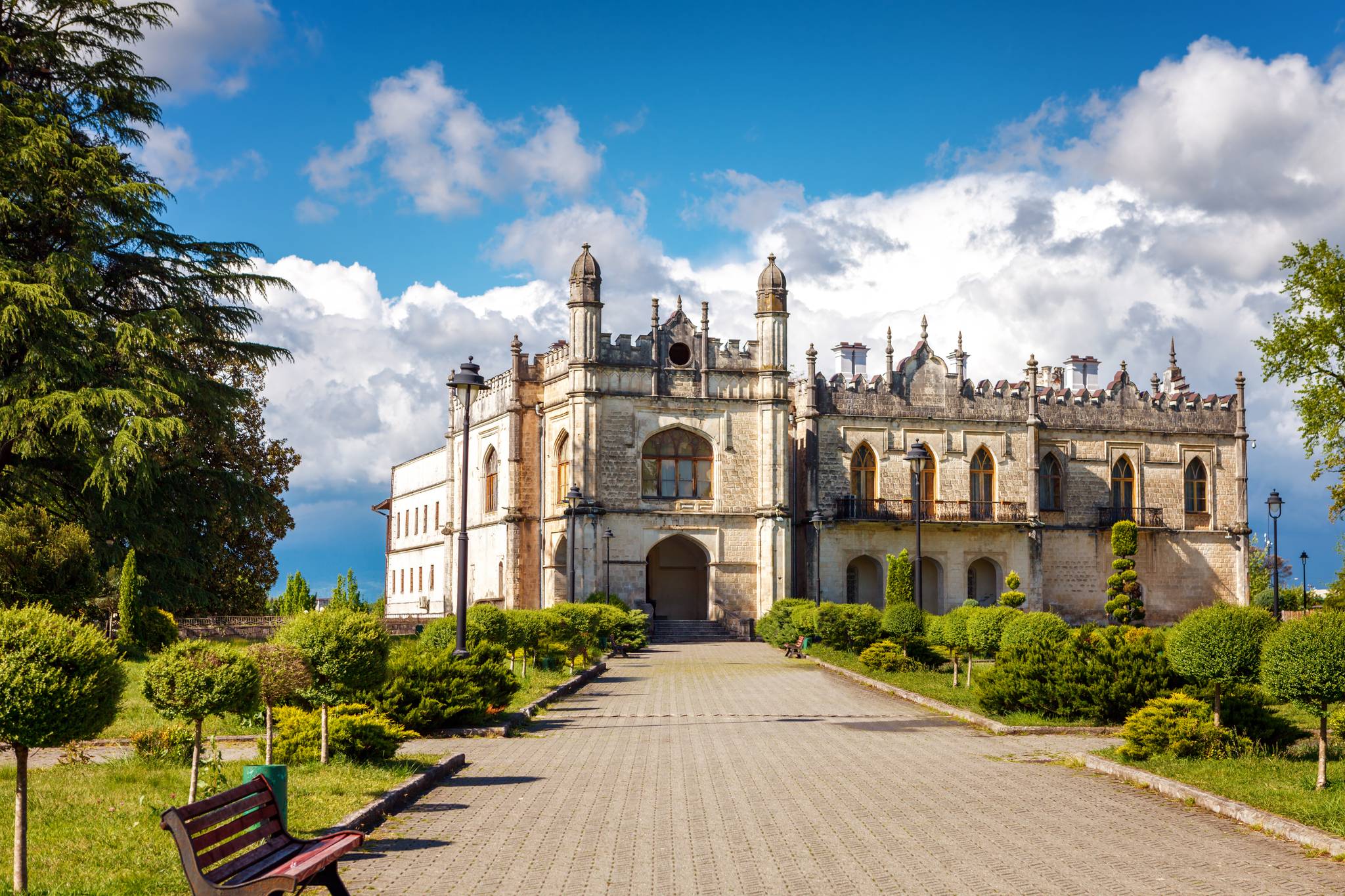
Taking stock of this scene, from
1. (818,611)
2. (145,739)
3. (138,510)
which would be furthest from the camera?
(818,611)

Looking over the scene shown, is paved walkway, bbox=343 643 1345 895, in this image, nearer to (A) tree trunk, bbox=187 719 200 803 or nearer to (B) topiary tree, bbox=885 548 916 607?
(A) tree trunk, bbox=187 719 200 803

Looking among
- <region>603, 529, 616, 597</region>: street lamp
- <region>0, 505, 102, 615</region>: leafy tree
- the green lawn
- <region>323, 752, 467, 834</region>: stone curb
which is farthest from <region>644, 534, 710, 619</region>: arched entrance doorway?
the green lawn

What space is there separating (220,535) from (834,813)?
20.3m

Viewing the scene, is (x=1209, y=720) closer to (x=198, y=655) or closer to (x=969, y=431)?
(x=198, y=655)

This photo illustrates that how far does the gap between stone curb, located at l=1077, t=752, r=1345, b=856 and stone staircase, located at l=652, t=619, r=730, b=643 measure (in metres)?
28.5

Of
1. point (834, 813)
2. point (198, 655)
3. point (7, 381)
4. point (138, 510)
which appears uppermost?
point (7, 381)

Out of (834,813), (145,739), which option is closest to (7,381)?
(145,739)

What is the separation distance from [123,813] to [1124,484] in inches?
1749

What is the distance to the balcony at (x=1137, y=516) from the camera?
47.2m

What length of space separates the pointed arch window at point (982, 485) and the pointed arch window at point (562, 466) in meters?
14.9

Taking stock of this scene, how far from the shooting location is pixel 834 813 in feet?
33.9

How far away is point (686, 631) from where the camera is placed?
42000mm

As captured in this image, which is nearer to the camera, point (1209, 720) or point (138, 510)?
point (1209, 720)

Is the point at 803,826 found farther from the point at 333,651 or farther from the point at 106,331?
the point at 106,331
